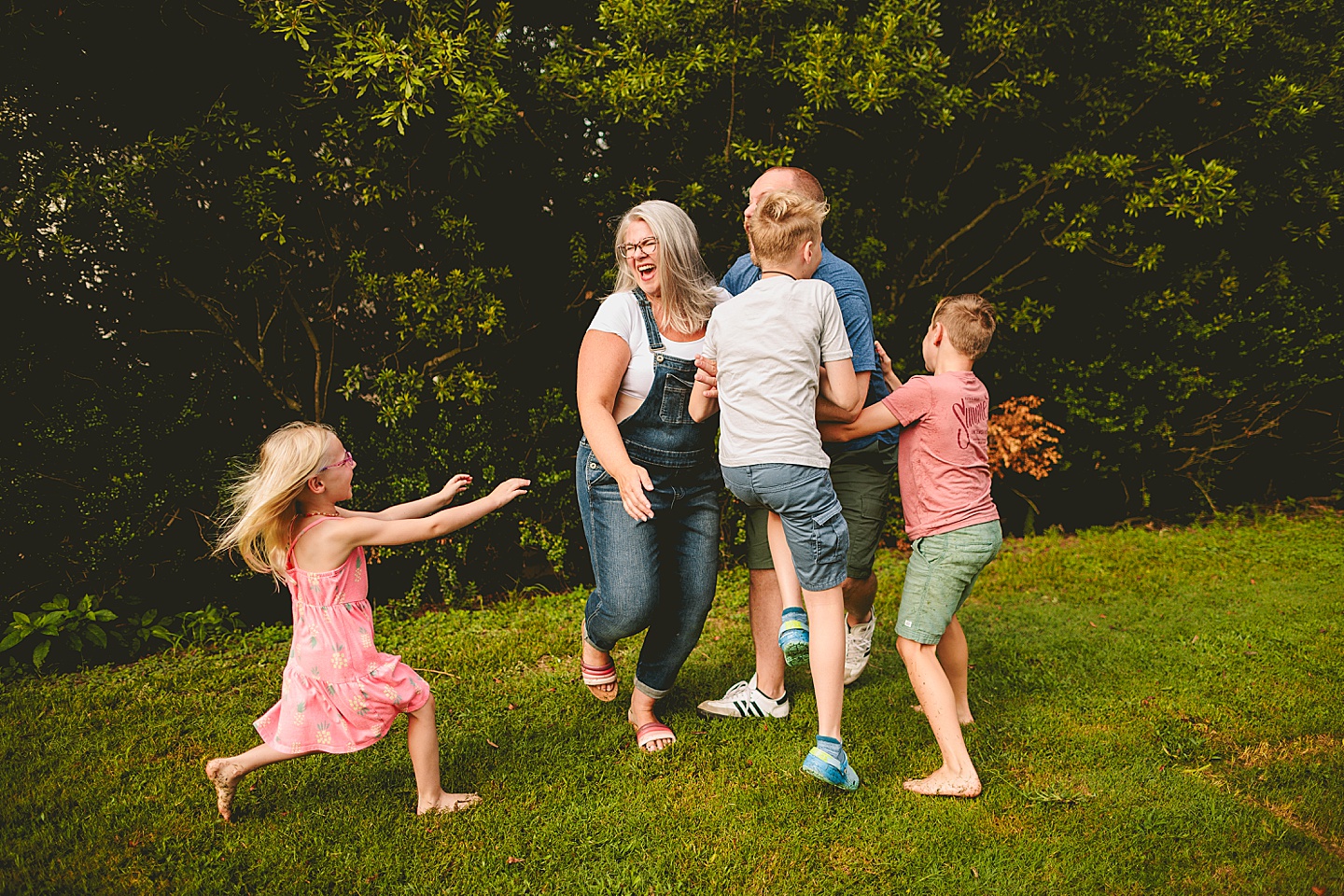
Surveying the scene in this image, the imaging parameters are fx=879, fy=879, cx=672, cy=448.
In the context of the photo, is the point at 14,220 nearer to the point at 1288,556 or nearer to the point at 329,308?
the point at 329,308

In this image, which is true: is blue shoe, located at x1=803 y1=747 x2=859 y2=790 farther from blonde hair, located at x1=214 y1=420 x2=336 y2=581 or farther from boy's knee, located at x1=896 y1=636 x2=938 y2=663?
blonde hair, located at x1=214 y1=420 x2=336 y2=581

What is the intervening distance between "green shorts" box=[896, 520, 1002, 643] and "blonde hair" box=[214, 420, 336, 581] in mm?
2055

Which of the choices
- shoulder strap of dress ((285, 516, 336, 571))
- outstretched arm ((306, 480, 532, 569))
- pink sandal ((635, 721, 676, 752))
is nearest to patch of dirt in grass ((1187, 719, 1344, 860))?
pink sandal ((635, 721, 676, 752))

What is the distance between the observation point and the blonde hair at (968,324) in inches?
124

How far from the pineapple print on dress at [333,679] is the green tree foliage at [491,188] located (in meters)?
2.04

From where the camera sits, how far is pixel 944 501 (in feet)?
10.3

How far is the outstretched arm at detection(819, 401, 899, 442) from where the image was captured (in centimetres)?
316

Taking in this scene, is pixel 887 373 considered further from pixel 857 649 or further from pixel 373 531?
pixel 373 531

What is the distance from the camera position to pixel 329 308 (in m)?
5.31

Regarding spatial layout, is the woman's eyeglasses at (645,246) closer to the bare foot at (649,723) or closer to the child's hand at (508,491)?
the child's hand at (508,491)

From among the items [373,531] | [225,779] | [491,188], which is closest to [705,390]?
[373,531]

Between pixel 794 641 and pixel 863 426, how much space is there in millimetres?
817

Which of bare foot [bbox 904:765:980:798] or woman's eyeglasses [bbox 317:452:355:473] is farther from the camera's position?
bare foot [bbox 904:765:980:798]

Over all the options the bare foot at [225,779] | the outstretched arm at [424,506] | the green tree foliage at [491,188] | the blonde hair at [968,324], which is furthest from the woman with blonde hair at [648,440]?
the green tree foliage at [491,188]
